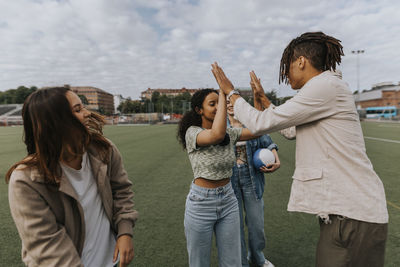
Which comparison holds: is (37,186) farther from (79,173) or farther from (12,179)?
(79,173)

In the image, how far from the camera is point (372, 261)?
161 cm

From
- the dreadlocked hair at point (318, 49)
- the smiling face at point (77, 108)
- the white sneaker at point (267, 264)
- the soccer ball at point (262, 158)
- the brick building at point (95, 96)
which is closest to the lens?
the smiling face at point (77, 108)

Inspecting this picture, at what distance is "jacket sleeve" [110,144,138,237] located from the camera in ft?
5.60

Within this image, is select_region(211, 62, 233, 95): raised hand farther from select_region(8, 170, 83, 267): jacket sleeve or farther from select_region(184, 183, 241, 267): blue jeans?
select_region(8, 170, 83, 267): jacket sleeve

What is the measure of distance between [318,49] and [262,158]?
1521 mm

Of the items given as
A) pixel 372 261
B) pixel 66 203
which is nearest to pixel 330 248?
pixel 372 261

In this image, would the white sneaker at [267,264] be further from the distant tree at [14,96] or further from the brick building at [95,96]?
the brick building at [95,96]

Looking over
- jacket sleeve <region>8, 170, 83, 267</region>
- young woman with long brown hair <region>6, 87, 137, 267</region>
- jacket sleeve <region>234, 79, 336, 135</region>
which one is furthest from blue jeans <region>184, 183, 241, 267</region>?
jacket sleeve <region>8, 170, 83, 267</region>

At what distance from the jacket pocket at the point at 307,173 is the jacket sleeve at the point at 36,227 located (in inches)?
56.1

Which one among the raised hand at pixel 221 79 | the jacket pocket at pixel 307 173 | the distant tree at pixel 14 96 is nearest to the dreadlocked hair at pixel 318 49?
the raised hand at pixel 221 79

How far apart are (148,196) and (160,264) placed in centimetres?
261

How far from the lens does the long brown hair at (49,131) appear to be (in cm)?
135

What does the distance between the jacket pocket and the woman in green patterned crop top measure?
Result: 2.31 feet

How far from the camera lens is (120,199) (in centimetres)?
179
